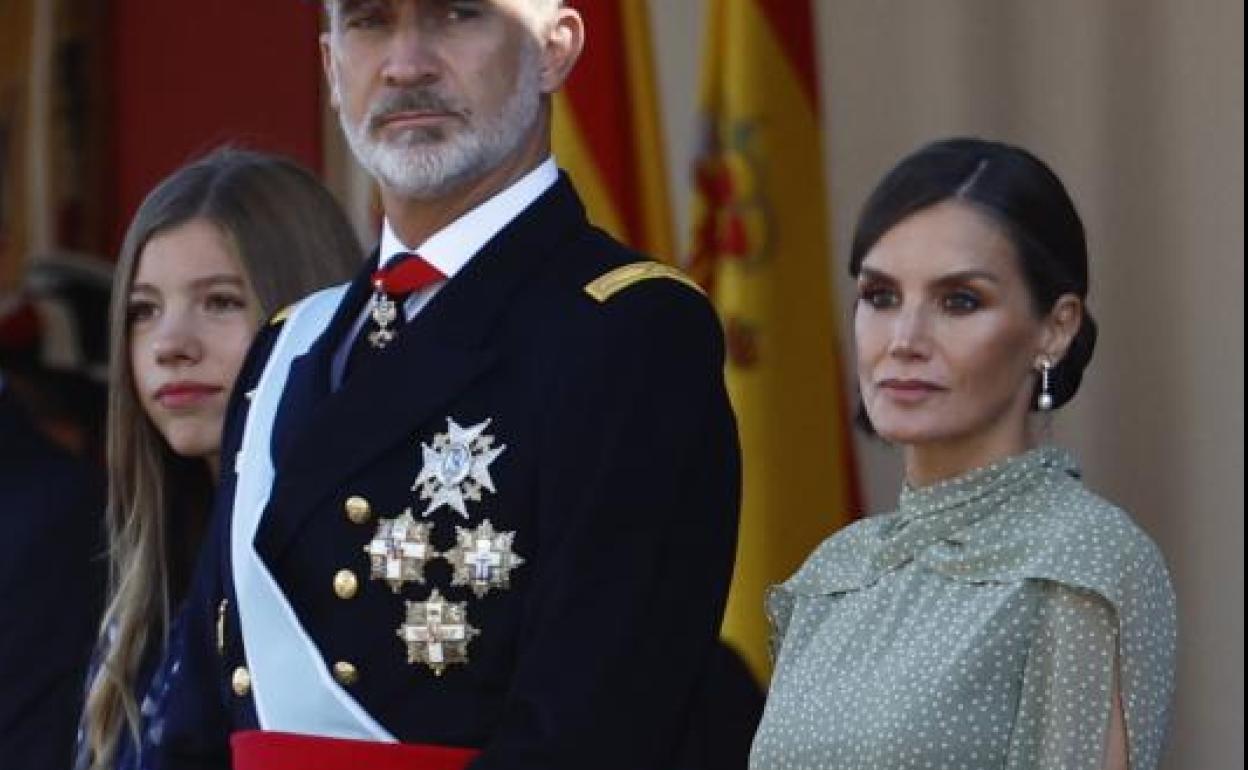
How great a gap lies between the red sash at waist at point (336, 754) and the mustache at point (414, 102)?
588mm

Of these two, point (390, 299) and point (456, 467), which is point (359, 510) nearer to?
point (456, 467)

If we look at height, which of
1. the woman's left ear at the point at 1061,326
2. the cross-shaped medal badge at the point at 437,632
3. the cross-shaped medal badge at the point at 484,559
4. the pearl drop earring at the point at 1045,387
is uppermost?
the woman's left ear at the point at 1061,326

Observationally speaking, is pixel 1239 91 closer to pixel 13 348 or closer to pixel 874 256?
pixel 874 256

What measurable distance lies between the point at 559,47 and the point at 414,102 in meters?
0.18

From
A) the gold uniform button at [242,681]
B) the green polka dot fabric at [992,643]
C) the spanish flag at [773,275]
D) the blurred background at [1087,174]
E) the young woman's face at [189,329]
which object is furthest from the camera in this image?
the blurred background at [1087,174]

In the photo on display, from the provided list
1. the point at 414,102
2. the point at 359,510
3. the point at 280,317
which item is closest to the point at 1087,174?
the point at 280,317

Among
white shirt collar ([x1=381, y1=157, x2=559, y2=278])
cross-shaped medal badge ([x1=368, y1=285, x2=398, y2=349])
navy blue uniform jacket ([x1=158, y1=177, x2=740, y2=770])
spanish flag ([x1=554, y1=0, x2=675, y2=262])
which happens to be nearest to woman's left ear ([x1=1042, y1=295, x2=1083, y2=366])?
navy blue uniform jacket ([x1=158, y1=177, x2=740, y2=770])

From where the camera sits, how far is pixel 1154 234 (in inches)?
196

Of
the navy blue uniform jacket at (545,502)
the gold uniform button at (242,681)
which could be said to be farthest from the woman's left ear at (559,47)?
the gold uniform button at (242,681)

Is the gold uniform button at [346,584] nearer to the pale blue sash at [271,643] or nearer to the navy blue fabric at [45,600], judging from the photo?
the pale blue sash at [271,643]

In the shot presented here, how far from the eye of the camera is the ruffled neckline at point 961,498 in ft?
9.57

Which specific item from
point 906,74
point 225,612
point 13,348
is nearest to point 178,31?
point 13,348

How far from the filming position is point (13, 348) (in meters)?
6.42

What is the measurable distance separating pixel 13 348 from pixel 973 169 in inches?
148
